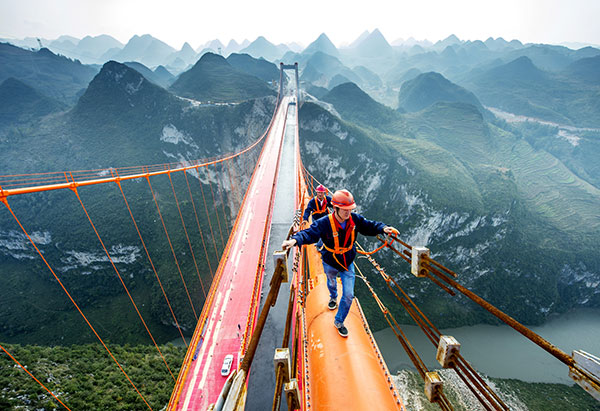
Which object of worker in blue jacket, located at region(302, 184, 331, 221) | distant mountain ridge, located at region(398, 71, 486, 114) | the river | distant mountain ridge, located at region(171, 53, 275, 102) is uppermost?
distant mountain ridge, located at region(398, 71, 486, 114)

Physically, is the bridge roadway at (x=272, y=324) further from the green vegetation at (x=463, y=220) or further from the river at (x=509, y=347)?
the green vegetation at (x=463, y=220)

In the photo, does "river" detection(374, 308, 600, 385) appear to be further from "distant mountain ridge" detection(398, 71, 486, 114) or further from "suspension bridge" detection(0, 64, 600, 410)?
"distant mountain ridge" detection(398, 71, 486, 114)

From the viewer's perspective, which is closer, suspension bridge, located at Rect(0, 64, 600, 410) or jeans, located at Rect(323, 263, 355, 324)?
suspension bridge, located at Rect(0, 64, 600, 410)

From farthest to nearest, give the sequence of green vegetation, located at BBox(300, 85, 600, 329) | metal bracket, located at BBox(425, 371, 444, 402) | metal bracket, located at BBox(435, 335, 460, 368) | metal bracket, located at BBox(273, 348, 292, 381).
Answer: green vegetation, located at BBox(300, 85, 600, 329) → metal bracket, located at BBox(425, 371, 444, 402) → metal bracket, located at BBox(435, 335, 460, 368) → metal bracket, located at BBox(273, 348, 292, 381)

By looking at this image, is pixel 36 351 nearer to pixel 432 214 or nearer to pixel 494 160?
pixel 432 214

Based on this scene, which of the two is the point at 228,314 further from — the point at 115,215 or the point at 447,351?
the point at 115,215

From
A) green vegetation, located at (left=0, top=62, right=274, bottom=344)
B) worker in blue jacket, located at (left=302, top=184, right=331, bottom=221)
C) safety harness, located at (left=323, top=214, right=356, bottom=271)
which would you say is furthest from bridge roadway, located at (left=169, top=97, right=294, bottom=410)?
green vegetation, located at (left=0, top=62, right=274, bottom=344)
